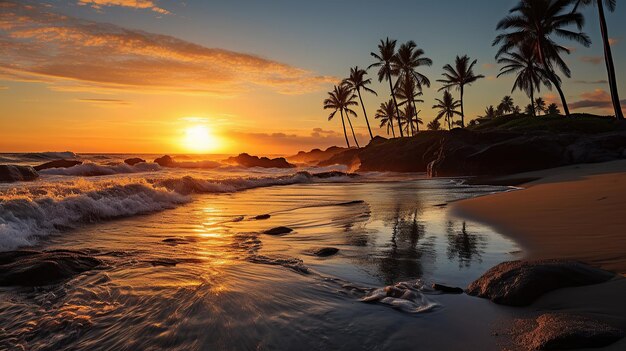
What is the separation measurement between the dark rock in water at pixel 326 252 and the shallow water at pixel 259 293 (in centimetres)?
19

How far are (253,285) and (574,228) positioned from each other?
15.9 feet

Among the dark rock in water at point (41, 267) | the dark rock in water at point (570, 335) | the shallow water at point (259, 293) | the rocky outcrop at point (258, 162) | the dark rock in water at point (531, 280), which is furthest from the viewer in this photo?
the rocky outcrop at point (258, 162)

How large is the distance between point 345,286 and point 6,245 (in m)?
5.77

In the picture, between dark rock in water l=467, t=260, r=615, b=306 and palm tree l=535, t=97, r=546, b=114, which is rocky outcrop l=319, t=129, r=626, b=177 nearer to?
dark rock in water l=467, t=260, r=615, b=306

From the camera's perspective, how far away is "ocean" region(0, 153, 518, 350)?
9.78ft

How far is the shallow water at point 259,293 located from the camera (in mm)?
2955

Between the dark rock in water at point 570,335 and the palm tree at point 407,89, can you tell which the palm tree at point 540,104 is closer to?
the palm tree at point 407,89

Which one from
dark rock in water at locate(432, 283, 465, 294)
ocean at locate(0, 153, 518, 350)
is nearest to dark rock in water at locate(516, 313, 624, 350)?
ocean at locate(0, 153, 518, 350)

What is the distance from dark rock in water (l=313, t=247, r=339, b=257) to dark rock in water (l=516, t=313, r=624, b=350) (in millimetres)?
3047

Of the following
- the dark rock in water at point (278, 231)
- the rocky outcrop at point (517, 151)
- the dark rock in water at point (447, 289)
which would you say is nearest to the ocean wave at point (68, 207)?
the dark rock in water at point (278, 231)

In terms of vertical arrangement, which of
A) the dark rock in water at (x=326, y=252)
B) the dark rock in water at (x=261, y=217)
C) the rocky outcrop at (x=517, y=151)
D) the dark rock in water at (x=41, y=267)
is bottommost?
the dark rock in water at (x=326, y=252)

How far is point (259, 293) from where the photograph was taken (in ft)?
13.0

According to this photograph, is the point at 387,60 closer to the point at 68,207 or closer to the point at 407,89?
the point at 407,89

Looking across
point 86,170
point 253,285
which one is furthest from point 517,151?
point 86,170
